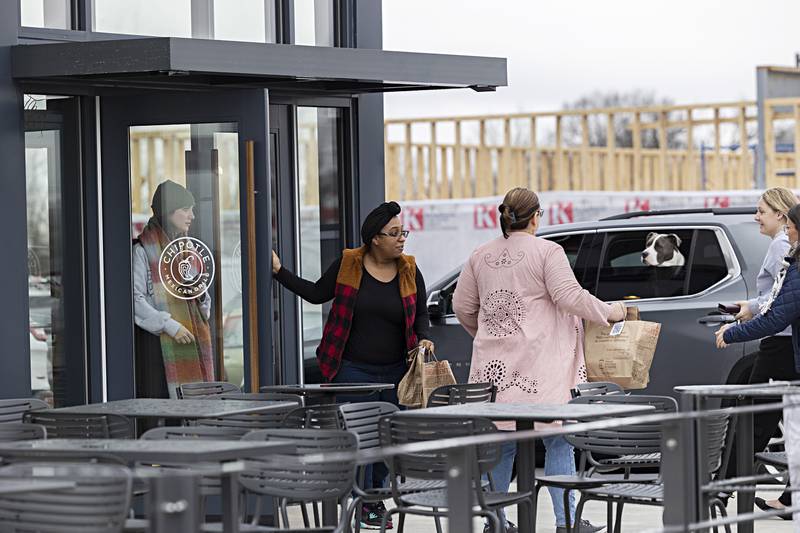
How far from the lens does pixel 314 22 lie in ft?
31.2

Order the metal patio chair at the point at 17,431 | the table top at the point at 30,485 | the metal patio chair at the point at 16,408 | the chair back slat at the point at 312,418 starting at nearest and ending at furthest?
the table top at the point at 30,485 < the metal patio chair at the point at 17,431 < the chair back slat at the point at 312,418 < the metal patio chair at the point at 16,408

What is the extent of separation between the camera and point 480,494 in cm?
606

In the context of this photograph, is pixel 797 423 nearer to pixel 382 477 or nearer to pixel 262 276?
pixel 382 477

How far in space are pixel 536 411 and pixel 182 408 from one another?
4.73 feet

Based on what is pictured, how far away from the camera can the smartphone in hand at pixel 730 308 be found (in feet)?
28.6

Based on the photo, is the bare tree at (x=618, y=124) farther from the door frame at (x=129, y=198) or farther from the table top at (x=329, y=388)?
the table top at (x=329, y=388)

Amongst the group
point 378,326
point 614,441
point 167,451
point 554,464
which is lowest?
point 554,464

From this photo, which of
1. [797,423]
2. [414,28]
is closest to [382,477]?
[797,423]

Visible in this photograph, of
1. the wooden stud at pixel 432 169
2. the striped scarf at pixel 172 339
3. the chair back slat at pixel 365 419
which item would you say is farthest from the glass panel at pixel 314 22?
the wooden stud at pixel 432 169

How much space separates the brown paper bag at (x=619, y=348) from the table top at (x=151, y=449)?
9.05 ft

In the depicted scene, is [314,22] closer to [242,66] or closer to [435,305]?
[242,66]

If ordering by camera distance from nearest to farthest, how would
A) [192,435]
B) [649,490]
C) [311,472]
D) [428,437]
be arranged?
[311,472]
[192,435]
[428,437]
[649,490]

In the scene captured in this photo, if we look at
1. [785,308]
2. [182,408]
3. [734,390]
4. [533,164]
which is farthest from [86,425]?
[533,164]

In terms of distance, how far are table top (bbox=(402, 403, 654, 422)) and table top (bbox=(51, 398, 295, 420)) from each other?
2.29ft
